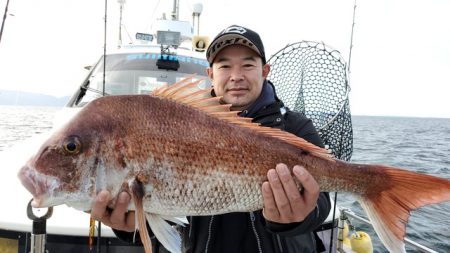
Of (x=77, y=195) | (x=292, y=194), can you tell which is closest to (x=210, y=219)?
(x=292, y=194)

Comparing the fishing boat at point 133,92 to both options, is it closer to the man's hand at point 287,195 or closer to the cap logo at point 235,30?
the man's hand at point 287,195

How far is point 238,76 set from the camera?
2.55 metres

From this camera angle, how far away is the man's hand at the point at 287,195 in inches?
75.2

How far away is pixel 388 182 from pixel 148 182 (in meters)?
1.27

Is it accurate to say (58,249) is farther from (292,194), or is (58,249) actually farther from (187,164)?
(292,194)

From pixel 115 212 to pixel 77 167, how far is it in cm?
34

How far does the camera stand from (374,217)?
199 centimetres

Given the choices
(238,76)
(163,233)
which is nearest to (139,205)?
(163,233)

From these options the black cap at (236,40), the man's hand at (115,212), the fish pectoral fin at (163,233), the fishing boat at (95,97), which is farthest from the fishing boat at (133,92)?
the black cap at (236,40)

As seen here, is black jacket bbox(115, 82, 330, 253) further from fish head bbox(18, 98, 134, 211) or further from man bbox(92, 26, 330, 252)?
fish head bbox(18, 98, 134, 211)

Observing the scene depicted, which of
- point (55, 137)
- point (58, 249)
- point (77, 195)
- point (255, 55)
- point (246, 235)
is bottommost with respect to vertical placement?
point (58, 249)

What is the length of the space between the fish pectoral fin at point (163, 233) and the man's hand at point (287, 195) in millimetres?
520

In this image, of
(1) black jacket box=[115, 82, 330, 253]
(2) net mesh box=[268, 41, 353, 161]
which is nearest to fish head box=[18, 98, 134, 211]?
(1) black jacket box=[115, 82, 330, 253]

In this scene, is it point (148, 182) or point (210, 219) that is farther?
point (210, 219)
